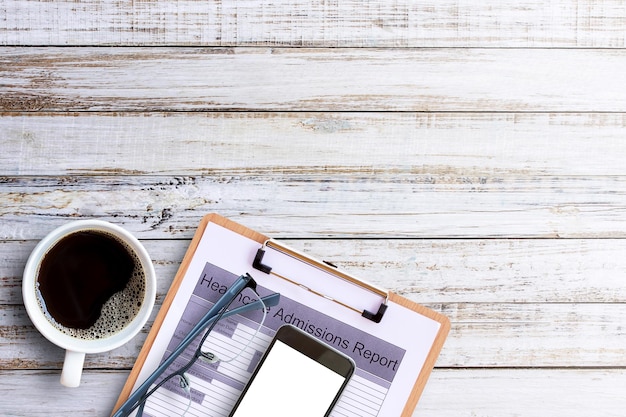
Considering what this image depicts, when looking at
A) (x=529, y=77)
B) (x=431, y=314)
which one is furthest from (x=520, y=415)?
(x=529, y=77)

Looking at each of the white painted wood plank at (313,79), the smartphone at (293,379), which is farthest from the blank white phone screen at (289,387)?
the white painted wood plank at (313,79)

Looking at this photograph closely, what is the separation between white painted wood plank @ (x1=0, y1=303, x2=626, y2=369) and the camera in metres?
0.77

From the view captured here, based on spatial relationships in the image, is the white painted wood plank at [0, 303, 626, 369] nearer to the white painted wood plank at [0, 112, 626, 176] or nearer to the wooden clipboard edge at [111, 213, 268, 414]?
the wooden clipboard edge at [111, 213, 268, 414]

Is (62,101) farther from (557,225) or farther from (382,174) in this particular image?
(557,225)

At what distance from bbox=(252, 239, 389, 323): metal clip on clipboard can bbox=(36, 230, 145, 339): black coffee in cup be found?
0.40ft

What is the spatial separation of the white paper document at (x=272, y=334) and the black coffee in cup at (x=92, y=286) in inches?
1.8

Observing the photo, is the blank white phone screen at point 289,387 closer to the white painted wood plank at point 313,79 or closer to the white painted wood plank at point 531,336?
the white painted wood plank at point 531,336

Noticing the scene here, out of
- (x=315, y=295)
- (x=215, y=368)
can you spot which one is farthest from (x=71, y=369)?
(x=315, y=295)

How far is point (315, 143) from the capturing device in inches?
30.1

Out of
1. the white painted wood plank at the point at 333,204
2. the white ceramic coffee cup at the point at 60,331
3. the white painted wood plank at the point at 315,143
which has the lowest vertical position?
the white ceramic coffee cup at the point at 60,331

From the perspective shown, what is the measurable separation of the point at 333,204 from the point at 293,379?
184mm

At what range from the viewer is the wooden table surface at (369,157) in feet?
2.47

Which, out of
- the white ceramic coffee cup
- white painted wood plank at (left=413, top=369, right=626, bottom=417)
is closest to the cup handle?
A: the white ceramic coffee cup

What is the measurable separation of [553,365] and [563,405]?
44 mm
